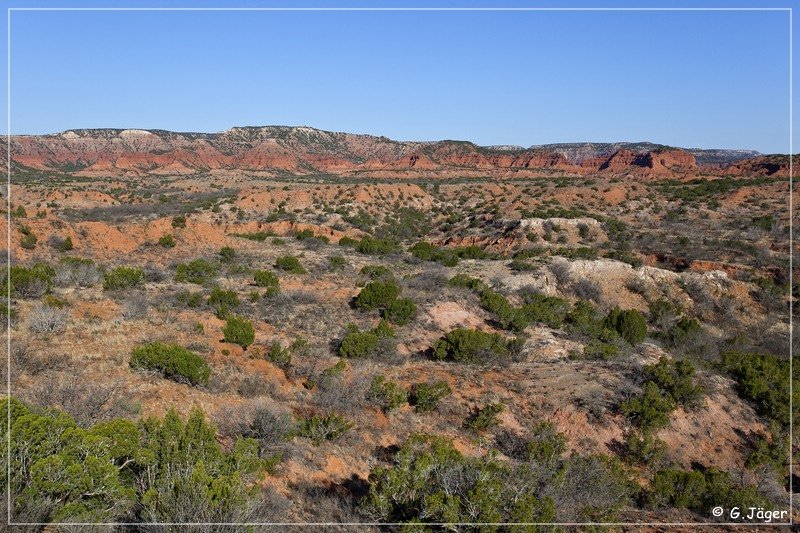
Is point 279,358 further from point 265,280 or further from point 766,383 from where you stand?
point 766,383

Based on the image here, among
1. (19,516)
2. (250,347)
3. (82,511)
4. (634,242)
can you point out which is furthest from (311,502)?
(634,242)

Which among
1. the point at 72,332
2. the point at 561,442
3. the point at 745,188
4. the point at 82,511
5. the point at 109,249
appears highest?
the point at 745,188

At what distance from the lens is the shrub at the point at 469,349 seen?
12664 mm

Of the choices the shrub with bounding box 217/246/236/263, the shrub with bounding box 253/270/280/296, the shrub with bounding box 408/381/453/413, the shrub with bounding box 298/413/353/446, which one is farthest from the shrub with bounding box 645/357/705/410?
the shrub with bounding box 217/246/236/263

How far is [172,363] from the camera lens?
9.07 metres

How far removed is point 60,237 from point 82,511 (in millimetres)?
20648

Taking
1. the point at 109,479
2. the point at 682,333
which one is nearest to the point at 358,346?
the point at 109,479

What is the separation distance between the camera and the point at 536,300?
18531 mm

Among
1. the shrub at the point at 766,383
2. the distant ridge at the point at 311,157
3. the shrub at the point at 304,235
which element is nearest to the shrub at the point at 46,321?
the shrub at the point at 766,383

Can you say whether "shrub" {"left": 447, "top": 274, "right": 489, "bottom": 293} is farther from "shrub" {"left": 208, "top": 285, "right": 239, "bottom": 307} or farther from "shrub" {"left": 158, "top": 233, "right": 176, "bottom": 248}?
"shrub" {"left": 158, "top": 233, "right": 176, "bottom": 248}

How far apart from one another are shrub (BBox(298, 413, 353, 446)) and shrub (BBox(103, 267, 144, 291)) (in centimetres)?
975

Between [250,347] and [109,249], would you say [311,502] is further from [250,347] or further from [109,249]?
[109,249]

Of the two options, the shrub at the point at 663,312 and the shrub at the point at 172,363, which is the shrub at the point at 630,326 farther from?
the shrub at the point at 172,363

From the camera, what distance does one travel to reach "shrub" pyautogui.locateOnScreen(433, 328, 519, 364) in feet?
41.5
